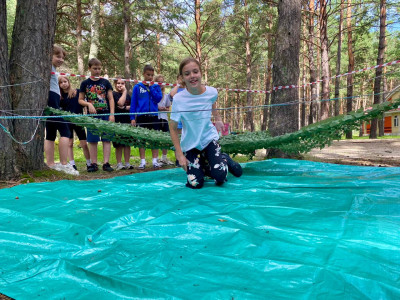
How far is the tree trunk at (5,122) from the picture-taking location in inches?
107

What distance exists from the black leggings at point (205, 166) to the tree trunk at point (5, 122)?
64.8 inches

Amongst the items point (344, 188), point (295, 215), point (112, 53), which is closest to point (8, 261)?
point (295, 215)

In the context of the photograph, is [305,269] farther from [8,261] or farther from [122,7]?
[122,7]

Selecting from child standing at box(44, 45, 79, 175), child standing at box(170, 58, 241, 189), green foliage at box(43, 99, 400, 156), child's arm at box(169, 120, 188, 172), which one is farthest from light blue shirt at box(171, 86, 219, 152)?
child standing at box(44, 45, 79, 175)

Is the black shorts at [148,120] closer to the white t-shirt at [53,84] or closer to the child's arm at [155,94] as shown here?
the child's arm at [155,94]

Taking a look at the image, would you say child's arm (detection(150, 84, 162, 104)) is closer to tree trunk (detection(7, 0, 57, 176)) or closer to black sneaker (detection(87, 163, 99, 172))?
black sneaker (detection(87, 163, 99, 172))

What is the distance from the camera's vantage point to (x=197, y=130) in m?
2.44

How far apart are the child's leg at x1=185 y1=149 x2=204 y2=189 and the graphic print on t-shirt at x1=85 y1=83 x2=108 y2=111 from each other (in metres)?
1.74

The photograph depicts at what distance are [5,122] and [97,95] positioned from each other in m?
1.14

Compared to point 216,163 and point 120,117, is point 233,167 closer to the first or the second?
point 216,163

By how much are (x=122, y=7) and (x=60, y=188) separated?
24.6 ft

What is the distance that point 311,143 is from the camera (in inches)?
105

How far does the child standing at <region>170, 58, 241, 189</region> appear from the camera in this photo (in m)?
2.29

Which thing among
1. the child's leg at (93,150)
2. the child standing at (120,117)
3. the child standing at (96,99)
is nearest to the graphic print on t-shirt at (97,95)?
the child standing at (96,99)
